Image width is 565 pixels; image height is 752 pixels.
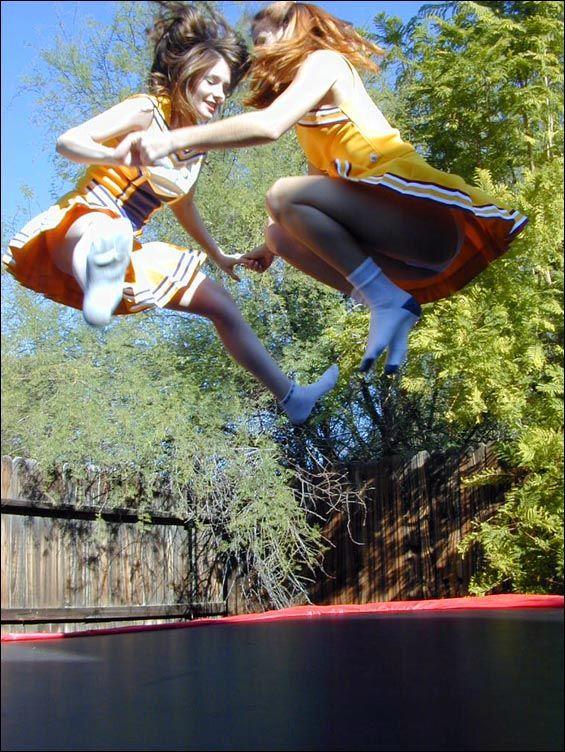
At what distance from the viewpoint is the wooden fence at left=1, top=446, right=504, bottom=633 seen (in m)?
4.70

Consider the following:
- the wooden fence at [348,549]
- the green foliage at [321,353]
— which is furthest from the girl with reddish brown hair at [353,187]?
the wooden fence at [348,549]

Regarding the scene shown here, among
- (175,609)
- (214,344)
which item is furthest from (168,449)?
(175,609)

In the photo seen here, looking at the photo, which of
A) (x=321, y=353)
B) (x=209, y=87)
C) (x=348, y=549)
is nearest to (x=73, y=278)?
(x=209, y=87)

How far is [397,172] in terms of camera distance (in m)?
1.61

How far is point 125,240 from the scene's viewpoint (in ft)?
5.11

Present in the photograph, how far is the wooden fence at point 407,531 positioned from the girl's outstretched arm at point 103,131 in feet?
A: 12.3

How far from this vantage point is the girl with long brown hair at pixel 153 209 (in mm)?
1585

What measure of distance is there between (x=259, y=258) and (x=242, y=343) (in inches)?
11.5

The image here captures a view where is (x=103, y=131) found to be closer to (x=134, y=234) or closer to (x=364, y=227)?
(x=134, y=234)

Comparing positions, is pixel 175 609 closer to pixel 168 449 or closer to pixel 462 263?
pixel 168 449

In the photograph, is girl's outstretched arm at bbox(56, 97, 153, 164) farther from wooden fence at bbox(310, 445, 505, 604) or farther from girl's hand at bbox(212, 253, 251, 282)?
wooden fence at bbox(310, 445, 505, 604)

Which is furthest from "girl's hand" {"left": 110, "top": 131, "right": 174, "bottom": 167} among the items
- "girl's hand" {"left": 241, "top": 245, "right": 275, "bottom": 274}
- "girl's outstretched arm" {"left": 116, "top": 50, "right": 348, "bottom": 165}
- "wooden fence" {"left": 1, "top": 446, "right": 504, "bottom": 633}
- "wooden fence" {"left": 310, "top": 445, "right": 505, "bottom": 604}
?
"wooden fence" {"left": 310, "top": 445, "right": 505, "bottom": 604}

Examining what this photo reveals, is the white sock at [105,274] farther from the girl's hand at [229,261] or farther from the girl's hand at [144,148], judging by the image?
the girl's hand at [229,261]

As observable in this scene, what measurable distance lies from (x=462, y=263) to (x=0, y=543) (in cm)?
100
